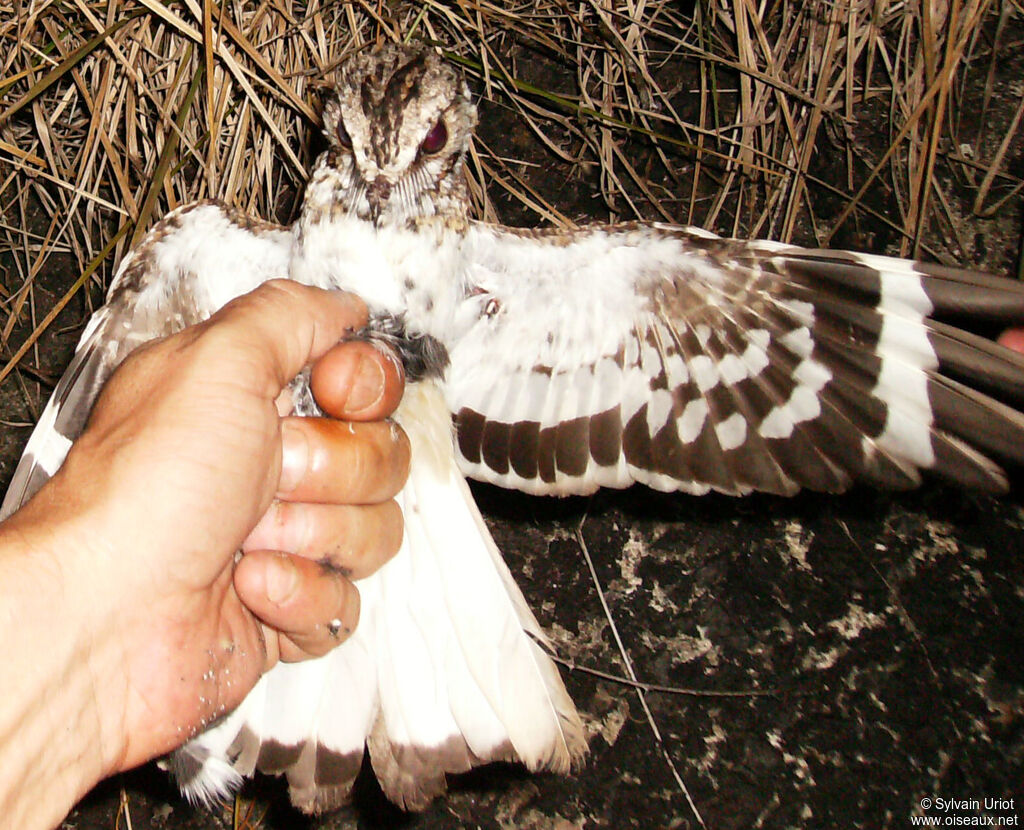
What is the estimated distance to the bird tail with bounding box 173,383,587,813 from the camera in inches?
57.7

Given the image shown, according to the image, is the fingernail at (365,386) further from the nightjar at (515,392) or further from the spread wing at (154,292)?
the spread wing at (154,292)

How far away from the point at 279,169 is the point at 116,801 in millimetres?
1639

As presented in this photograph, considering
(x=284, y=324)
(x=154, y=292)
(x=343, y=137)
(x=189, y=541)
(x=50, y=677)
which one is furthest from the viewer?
(x=154, y=292)

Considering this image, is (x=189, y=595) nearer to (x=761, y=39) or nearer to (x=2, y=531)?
(x=2, y=531)

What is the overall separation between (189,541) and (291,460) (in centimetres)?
26

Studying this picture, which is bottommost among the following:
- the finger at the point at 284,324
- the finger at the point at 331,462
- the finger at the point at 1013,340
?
the finger at the point at 331,462

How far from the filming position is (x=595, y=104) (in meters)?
1.97

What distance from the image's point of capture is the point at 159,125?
188 centimetres

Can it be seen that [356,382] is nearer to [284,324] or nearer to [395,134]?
[284,324]

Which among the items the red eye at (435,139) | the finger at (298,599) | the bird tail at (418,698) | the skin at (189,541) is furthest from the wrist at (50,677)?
the red eye at (435,139)

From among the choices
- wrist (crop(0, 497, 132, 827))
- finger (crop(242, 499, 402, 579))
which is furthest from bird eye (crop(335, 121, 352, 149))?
wrist (crop(0, 497, 132, 827))

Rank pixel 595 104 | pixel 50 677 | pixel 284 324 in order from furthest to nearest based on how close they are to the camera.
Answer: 1. pixel 595 104
2. pixel 284 324
3. pixel 50 677

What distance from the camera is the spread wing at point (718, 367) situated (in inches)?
53.2

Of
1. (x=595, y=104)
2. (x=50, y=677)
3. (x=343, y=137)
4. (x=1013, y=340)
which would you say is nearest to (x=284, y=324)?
(x=343, y=137)
